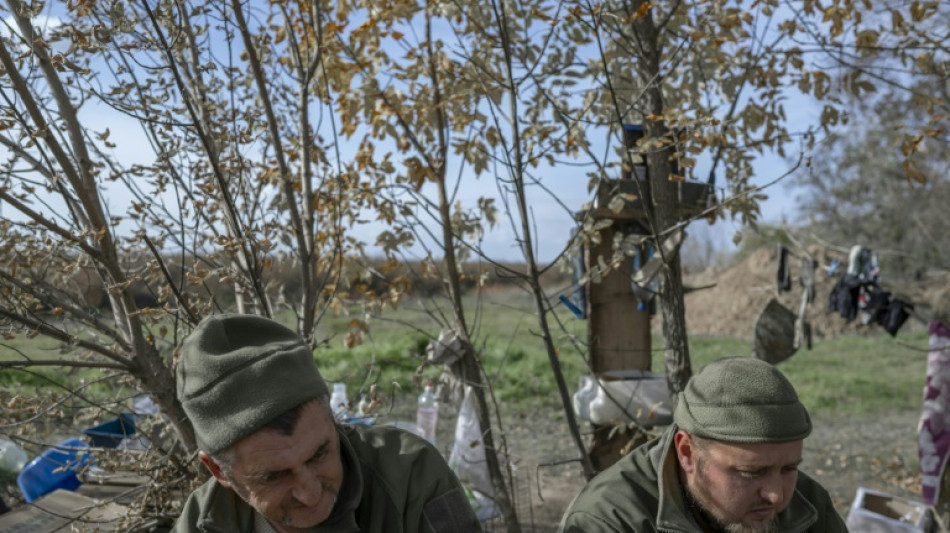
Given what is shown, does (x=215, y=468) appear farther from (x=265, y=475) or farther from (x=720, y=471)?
(x=720, y=471)

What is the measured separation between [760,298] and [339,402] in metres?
19.4

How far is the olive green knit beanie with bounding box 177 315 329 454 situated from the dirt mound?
638 inches

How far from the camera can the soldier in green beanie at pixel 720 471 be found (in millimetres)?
2084

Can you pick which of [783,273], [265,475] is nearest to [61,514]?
[265,475]

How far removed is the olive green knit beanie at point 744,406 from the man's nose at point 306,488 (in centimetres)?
101

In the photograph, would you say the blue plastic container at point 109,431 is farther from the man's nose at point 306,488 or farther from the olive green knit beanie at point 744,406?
the olive green knit beanie at point 744,406

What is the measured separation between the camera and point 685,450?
227cm

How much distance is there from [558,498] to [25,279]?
4.50 metres

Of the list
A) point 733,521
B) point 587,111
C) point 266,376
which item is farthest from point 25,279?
point 733,521

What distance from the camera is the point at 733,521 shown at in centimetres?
216

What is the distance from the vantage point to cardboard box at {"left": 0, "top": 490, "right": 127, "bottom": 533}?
2750mm

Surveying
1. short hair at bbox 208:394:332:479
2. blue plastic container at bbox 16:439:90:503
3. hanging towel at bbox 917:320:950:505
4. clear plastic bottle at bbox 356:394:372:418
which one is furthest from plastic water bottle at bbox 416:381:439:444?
hanging towel at bbox 917:320:950:505

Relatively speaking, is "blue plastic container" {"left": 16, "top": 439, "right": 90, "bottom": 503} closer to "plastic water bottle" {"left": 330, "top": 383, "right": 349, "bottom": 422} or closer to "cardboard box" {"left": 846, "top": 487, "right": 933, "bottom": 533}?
"plastic water bottle" {"left": 330, "top": 383, "right": 349, "bottom": 422}

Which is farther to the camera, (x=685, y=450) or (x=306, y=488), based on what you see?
(x=685, y=450)
